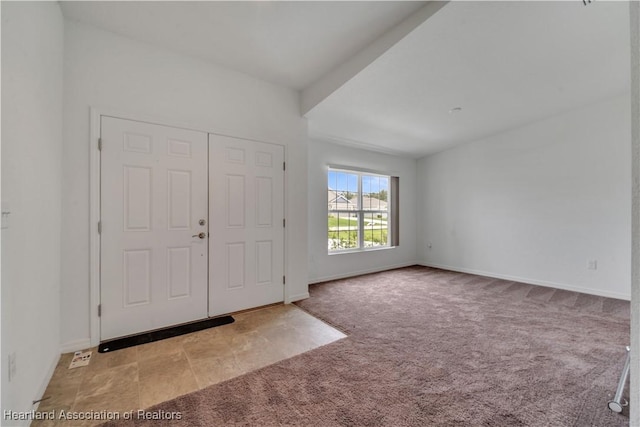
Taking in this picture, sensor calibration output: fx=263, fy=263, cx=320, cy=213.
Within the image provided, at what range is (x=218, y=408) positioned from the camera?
1597 mm

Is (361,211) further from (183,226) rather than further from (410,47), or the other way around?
(183,226)

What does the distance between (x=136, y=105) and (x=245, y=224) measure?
1.56m

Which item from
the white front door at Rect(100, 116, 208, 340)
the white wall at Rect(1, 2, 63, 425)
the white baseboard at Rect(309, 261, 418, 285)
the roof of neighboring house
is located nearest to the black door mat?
the white front door at Rect(100, 116, 208, 340)

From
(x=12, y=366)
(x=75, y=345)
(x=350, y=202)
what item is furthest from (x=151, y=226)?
(x=350, y=202)

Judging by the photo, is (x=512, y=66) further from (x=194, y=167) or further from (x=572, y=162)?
(x=194, y=167)

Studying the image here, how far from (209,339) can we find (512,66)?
13.6ft

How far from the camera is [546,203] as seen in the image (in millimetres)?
4211

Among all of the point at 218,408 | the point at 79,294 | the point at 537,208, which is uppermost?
the point at 537,208

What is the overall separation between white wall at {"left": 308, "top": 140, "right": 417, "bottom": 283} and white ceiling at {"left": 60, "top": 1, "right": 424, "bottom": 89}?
5.83ft

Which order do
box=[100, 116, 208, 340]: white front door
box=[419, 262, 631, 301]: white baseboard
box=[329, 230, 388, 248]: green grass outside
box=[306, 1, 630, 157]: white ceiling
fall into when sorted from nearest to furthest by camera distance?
box=[306, 1, 630, 157]: white ceiling → box=[100, 116, 208, 340]: white front door → box=[419, 262, 631, 301]: white baseboard → box=[329, 230, 388, 248]: green grass outside

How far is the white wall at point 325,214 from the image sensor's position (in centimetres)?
436

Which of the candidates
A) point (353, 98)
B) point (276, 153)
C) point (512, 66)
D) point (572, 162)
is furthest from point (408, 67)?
point (572, 162)

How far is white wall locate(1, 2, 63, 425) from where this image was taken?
1322mm

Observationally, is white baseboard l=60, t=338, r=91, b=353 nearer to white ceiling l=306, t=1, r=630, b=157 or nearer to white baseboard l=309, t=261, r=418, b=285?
white baseboard l=309, t=261, r=418, b=285
